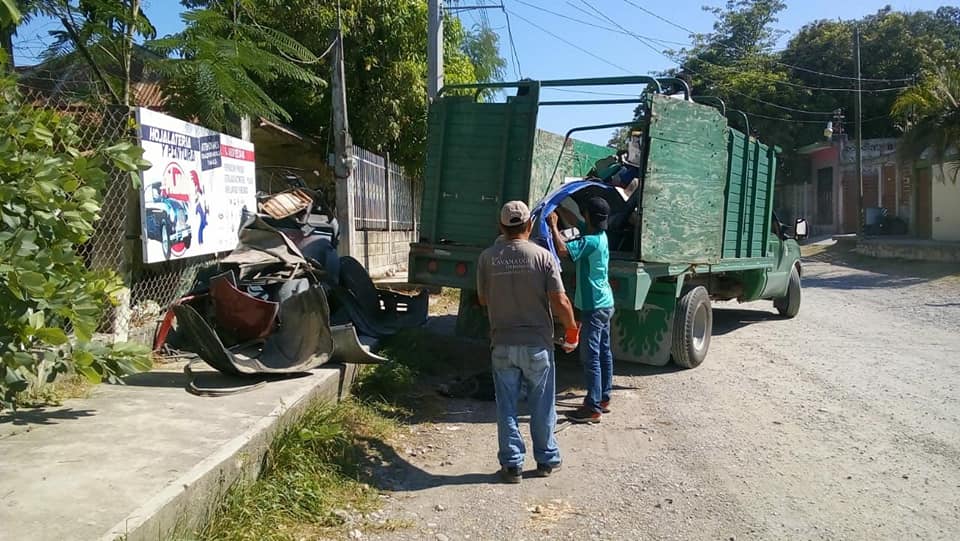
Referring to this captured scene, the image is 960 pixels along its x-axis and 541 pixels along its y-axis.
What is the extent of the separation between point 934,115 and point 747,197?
13.4 meters

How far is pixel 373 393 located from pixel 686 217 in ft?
11.3

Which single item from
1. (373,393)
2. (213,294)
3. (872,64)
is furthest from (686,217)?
(872,64)

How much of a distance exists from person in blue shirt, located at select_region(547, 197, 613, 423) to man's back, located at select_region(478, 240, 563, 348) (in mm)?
1118

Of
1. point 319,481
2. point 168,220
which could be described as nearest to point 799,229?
point 168,220

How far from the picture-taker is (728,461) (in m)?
4.99

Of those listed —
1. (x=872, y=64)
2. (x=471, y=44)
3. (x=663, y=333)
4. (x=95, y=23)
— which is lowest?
(x=663, y=333)

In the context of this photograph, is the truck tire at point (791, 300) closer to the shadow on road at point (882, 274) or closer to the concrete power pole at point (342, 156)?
the shadow on road at point (882, 274)

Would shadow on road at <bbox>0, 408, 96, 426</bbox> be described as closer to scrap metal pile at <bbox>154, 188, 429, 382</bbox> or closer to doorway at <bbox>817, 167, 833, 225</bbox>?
scrap metal pile at <bbox>154, 188, 429, 382</bbox>

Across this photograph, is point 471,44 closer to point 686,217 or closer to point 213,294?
point 686,217

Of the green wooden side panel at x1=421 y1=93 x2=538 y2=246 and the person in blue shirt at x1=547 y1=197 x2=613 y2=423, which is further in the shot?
the green wooden side panel at x1=421 y1=93 x2=538 y2=246

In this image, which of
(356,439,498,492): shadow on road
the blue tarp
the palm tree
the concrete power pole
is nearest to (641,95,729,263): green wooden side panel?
the blue tarp

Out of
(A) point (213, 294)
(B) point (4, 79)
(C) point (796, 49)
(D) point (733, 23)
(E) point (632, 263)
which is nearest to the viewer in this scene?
(B) point (4, 79)

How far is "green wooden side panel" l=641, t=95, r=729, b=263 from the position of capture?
22.4ft

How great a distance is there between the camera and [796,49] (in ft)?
125
